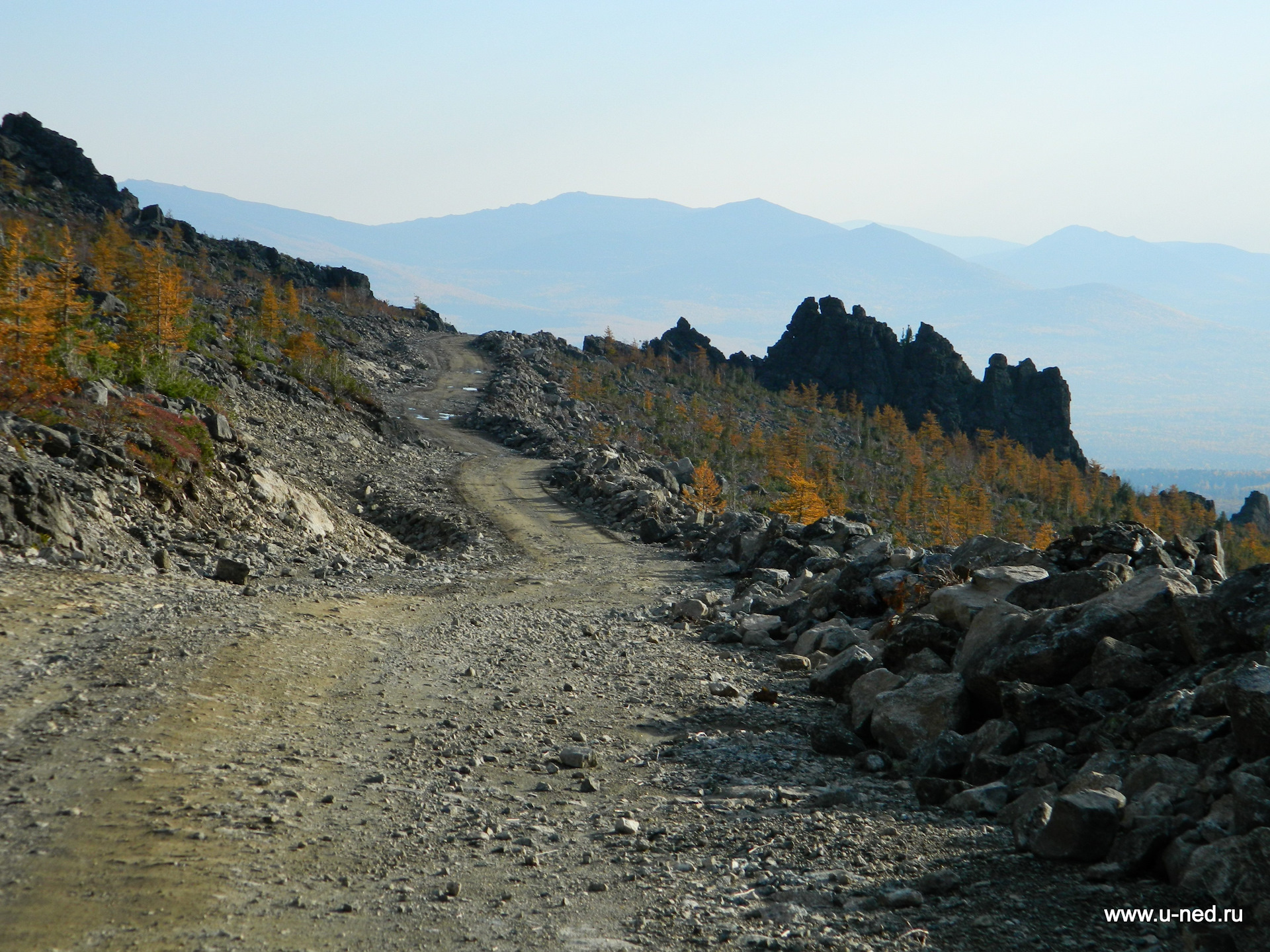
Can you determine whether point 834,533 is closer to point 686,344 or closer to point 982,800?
point 982,800

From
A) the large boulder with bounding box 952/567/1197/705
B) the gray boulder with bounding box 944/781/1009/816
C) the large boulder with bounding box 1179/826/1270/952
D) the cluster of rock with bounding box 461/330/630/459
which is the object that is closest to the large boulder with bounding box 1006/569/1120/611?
the large boulder with bounding box 952/567/1197/705

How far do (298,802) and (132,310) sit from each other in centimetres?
3328

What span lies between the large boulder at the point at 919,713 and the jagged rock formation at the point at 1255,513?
5460 inches

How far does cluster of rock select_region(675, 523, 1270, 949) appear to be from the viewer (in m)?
6.43

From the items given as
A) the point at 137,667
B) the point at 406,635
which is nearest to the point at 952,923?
the point at 137,667

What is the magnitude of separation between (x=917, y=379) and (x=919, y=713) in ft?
431

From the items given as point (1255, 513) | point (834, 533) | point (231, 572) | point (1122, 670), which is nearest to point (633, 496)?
point (834, 533)

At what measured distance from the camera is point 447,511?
31531mm

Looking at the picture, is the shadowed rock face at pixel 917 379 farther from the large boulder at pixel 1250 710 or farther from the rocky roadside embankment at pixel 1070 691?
the large boulder at pixel 1250 710

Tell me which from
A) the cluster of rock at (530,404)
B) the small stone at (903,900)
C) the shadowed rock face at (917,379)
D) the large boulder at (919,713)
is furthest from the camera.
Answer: the shadowed rock face at (917,379)

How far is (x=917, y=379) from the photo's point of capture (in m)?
134

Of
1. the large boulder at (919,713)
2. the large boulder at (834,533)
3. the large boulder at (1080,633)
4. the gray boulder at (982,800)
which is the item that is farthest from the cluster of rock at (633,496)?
the gray boulder at (982,800)

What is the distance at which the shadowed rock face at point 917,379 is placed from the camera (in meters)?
133

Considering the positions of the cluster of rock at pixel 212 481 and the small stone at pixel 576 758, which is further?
the cluster of rock at pixel 212 481
